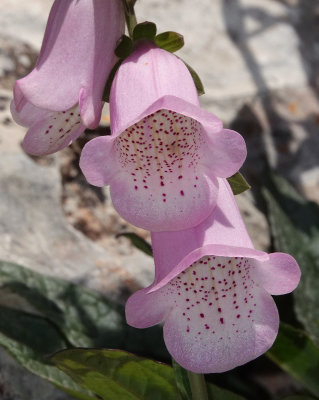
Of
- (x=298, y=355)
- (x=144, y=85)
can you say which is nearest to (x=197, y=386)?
(x=298, y=355)

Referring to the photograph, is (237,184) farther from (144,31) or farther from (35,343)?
(35,343)

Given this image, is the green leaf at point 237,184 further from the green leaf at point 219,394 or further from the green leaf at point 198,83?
the green leaf at point 219,394

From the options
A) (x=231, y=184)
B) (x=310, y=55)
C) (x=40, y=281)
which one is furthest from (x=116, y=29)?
(x=310, y=55)

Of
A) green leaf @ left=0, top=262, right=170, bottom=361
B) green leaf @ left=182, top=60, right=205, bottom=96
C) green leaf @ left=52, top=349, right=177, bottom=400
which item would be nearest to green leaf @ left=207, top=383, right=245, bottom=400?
green leaf @ left=52, top=349, right=177, bottom=400

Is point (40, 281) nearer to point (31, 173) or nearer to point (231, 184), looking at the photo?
point (31, 173)

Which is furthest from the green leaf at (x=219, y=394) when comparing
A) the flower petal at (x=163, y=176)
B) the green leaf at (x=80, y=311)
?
the flower petal at (x=163, y=176)

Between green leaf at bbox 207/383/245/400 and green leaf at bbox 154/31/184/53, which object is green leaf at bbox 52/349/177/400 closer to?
green leaf at bbox 207/383/245/400
